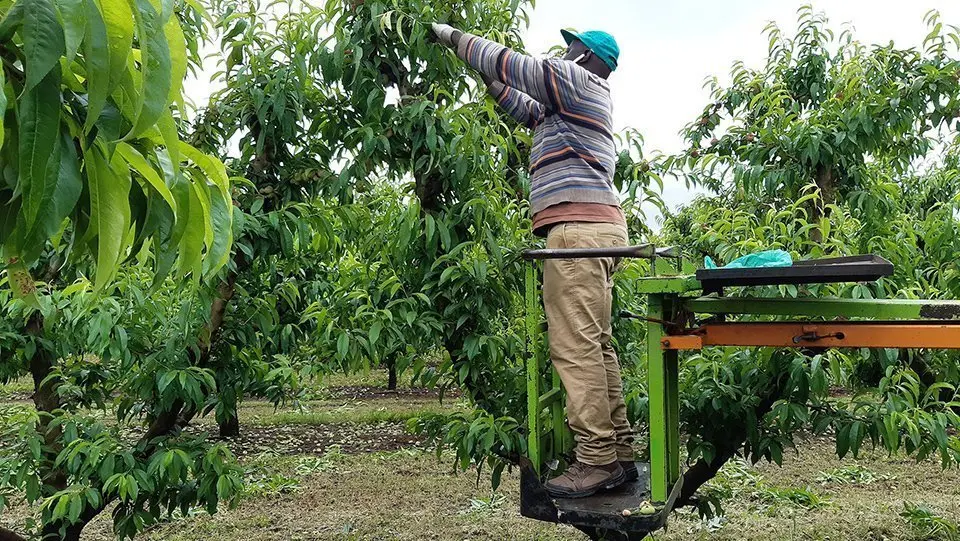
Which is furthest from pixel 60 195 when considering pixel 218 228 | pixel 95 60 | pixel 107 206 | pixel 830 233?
pixel 830 233

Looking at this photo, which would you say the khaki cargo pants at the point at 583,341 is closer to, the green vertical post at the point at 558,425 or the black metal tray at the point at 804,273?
the green vertical post at the point at 558,425

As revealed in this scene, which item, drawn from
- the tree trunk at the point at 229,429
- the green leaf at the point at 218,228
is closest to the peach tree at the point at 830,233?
the green leaf at the point at 218,228

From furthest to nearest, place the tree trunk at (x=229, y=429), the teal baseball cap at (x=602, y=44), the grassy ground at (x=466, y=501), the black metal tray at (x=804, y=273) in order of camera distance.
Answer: the tree trunk at (x=229, y=429), the grassy ground at (x=466, y=501), the teal baseball cap at (x=602, y=44), the black metal tray at (x=804, y=273)

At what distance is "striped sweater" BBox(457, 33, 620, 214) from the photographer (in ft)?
8.85

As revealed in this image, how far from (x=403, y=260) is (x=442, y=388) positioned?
0.61 m

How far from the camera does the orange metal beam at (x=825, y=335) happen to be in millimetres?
2082

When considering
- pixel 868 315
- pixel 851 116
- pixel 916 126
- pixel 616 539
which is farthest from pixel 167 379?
pixel 916 126

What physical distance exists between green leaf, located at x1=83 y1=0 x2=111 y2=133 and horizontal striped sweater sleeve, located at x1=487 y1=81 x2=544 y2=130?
2515 mm

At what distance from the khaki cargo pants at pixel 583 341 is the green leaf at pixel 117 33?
2.06 meters

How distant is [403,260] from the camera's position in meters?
3.17

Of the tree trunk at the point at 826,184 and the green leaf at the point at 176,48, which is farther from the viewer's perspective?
the tree trunk at the point at 826,184

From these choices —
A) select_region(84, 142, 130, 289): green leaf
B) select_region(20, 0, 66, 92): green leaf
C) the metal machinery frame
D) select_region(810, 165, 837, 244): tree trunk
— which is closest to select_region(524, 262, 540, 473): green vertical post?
the metal machinery frame

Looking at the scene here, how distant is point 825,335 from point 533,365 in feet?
3.03

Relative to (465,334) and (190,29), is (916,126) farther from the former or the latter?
(190,29)
